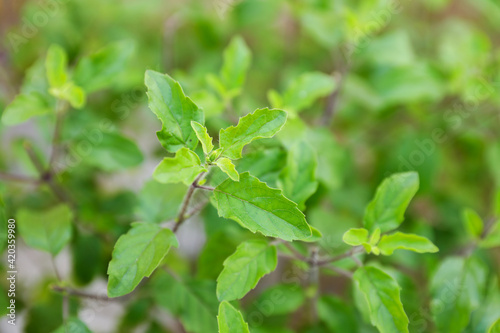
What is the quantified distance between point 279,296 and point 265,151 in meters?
0.32

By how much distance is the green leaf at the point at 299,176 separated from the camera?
760 mm

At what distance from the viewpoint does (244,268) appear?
698 millimetres

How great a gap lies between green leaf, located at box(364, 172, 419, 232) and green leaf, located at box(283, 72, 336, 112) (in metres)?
0.28

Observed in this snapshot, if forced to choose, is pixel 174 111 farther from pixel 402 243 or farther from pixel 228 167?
pixel 402 243

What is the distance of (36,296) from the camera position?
3.93 ft

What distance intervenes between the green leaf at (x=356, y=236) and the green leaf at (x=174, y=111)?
0.92 ft

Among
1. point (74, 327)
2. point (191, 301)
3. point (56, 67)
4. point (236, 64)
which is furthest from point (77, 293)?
point (236, 64)

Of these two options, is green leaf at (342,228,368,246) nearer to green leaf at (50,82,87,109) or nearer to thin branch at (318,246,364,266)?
thin branch at (318,246,364,266)

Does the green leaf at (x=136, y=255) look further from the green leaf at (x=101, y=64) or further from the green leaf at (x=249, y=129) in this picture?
the green leaf at (x=101, y=64)

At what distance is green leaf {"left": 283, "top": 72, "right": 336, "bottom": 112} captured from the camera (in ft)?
3.12

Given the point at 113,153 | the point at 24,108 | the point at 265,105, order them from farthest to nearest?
the point at 265,105
the point at 113,153
the point at 24,108

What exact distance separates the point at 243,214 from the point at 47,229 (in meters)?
0.49

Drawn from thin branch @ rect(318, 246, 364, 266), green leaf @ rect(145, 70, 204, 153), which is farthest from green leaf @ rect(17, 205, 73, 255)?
thin branch @ rect(318, 246, 364, 266)

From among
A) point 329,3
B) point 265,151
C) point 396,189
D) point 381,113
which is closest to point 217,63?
point 329,3
